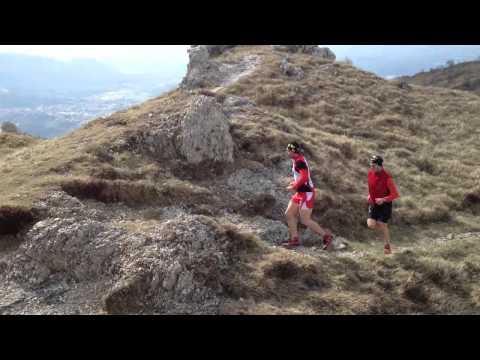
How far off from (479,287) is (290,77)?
3190cm

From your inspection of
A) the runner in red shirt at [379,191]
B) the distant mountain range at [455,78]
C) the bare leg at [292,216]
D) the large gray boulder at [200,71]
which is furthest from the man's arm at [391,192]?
the distant mountain range at [455,78]

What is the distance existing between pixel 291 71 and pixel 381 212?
103 feet

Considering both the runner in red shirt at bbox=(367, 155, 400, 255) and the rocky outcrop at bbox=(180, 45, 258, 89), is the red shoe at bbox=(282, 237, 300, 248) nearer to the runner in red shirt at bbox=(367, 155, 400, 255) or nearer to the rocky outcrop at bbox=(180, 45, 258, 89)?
the runner in red shirt at bbox=(367, 155, 400, 255)

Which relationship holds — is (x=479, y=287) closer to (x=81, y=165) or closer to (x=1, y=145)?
(x=81, y=165)

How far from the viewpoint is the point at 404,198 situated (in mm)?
23047

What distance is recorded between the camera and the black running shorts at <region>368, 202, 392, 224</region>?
15391 millimetres

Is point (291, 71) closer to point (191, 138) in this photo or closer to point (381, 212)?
point (191, 138)

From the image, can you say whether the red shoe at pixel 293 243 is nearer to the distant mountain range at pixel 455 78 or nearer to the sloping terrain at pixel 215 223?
the sloping terrain at pixel 215 223

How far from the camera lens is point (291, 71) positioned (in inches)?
1758

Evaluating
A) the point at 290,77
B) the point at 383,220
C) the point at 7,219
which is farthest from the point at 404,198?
the point at 290,77

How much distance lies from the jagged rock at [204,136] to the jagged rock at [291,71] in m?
23.8

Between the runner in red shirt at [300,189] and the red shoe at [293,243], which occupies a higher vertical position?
the runner in red shirt at [300,189]

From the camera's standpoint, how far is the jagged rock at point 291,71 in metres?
44.1

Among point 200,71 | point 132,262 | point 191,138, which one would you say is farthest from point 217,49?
point 132,262
